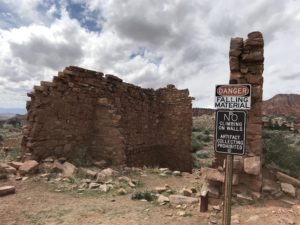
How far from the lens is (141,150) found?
11.6 meters

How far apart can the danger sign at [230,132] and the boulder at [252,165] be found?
2.20 m

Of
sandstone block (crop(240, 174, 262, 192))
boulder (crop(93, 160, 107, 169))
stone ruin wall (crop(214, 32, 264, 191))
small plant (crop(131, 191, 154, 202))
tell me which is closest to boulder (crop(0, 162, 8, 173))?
boulder (crop(93, 160, 107, 169))

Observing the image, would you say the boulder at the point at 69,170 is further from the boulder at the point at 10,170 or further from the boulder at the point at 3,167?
the boulder at the point at 3,167

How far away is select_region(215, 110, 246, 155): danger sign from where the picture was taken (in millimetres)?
3635

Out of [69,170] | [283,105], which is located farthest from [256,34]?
[283,105]

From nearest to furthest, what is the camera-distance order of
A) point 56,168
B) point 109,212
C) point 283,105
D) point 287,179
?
point 109,212 → point 287,179 → point 56,168 → point 283,105

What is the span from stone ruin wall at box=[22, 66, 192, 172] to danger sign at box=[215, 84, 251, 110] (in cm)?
586

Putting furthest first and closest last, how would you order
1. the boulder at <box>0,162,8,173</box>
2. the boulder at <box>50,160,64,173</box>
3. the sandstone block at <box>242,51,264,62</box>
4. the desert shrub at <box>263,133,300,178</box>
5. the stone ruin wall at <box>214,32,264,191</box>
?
the boulder at <box>50,160,64,173</box> < the boulder at <box>0,162,8,173</box> < the desert shrub at <box>263,133,300,178</box> < the sandstone block at <box>242,51,264,62</box> < the stone ruin wall at <box>214,32,264,191</box>

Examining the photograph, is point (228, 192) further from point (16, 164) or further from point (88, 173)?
point (16, 164)

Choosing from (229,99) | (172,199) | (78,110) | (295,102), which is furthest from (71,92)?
(295,102)

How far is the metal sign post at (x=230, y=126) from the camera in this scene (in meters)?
3.66

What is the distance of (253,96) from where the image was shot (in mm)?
6059

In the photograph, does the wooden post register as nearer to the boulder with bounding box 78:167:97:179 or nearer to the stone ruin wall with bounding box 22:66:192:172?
the boulder with bounding box 78:167:97:179

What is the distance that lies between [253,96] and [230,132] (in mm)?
2636
